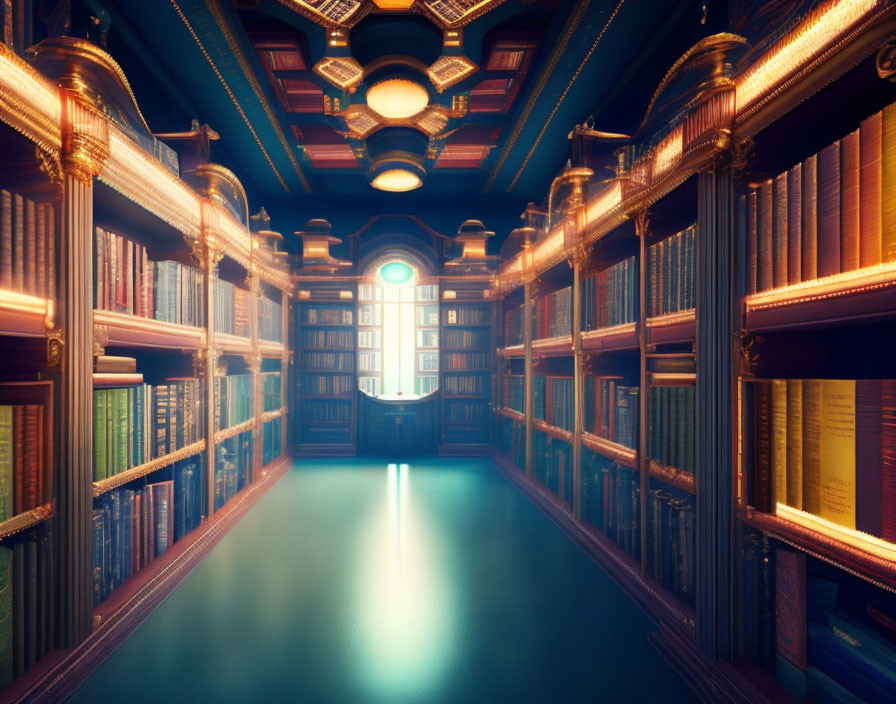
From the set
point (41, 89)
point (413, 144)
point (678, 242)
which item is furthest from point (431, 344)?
point (41, 89)

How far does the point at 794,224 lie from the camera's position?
1.46m

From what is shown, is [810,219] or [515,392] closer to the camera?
[810,219]

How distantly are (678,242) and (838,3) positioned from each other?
96cm

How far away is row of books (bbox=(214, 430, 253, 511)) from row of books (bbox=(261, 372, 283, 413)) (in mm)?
615

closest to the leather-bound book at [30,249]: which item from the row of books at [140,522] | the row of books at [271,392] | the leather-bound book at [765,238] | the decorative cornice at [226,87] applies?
the row of books at [140,522]

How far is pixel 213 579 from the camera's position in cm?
271

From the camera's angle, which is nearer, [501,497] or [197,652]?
[197,652]

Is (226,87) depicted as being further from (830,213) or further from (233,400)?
(830,213)

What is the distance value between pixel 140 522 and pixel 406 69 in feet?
11.5

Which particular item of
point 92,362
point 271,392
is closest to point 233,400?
point 271,392

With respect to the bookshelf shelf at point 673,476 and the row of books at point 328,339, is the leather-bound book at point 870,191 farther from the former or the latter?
the row of books at point 328,339

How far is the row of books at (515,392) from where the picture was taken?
4973 mm

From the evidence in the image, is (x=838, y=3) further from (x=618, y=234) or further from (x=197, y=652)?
(x=197, y=652)

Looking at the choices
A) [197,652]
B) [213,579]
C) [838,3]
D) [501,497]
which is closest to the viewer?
[838,3]
